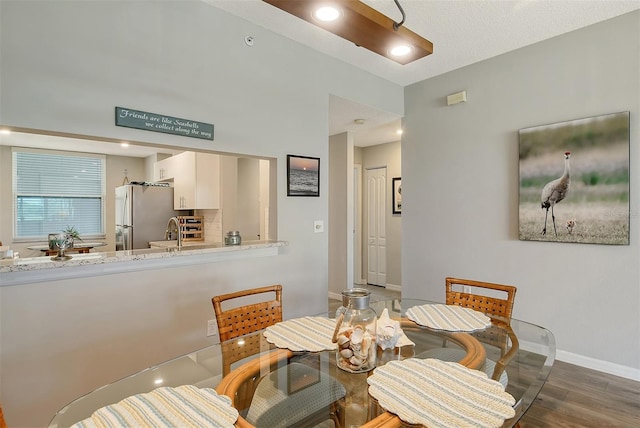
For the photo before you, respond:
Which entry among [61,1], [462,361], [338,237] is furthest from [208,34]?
[338,237]

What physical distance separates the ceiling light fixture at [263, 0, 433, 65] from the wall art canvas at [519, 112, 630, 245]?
186 centimetres

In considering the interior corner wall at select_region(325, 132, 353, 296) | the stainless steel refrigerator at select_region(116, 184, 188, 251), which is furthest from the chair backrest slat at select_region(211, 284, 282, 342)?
the stainless steel refrigerator at select_region(116, 184, 188, 251)

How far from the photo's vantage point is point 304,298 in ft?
10.1

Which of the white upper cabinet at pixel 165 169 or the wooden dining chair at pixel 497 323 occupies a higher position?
the white upper cabinet at pixel 165 169

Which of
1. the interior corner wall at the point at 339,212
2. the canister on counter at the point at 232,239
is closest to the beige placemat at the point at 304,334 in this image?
the canister on counter at the point at 232,239

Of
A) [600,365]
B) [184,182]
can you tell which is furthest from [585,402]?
[184,182]

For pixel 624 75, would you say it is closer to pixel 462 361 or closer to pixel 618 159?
pixel 618 159

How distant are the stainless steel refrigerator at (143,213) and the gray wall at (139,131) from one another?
296 cm

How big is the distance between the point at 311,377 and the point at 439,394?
457mm

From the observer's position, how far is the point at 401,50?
5.60 ft

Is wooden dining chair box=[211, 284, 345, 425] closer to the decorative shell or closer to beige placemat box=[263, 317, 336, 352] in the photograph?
beige placemat box=[263, 317, 336, 352]

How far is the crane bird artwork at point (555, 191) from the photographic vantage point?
9.27 feet

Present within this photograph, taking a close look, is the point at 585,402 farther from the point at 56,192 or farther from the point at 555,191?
the point at 56,192

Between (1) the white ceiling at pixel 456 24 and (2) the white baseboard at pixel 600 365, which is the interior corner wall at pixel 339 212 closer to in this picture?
(1) the white ceiling at pixel 456 24
